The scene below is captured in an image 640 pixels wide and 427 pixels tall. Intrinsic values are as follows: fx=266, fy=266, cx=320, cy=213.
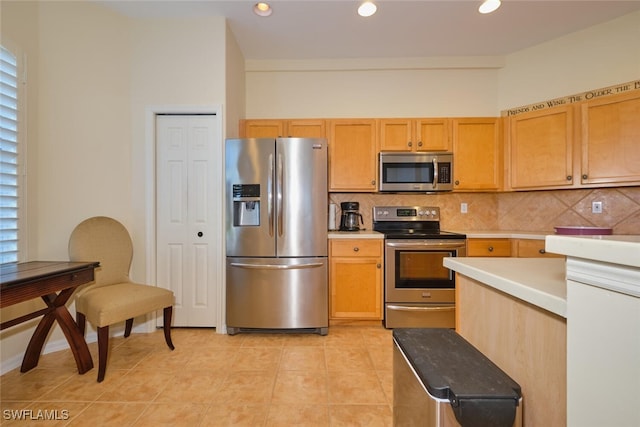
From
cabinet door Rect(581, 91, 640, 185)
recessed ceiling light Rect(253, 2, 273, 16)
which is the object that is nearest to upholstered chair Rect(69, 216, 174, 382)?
recessed ceiling light Rect(253, 2, 273, 16)

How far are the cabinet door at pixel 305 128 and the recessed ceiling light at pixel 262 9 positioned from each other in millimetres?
1003

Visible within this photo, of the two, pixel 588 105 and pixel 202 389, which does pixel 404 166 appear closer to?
pixel 588 105

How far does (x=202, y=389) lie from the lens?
171cm

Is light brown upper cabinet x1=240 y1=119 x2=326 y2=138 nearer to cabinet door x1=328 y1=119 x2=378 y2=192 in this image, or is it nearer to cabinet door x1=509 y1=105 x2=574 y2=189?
cabinet door x1=328 y1=119 x2=378 y2=192

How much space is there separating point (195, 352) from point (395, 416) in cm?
168

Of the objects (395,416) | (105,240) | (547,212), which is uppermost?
(547,212)

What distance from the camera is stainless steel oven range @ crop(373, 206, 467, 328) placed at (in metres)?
2.57

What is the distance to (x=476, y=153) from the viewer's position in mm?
2977

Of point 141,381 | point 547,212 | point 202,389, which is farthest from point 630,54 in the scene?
point 141,381

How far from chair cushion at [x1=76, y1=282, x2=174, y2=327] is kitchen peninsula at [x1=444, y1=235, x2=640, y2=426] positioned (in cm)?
214

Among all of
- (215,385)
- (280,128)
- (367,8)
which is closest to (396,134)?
(367,8)

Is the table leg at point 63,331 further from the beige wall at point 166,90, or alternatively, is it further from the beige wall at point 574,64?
the beige wall at point 574,64

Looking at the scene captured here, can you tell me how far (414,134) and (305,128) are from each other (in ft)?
4.06

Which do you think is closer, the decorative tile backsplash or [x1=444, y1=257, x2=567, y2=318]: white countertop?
[x1=444, y1=257, x2=567, y2=318]: white countertop
